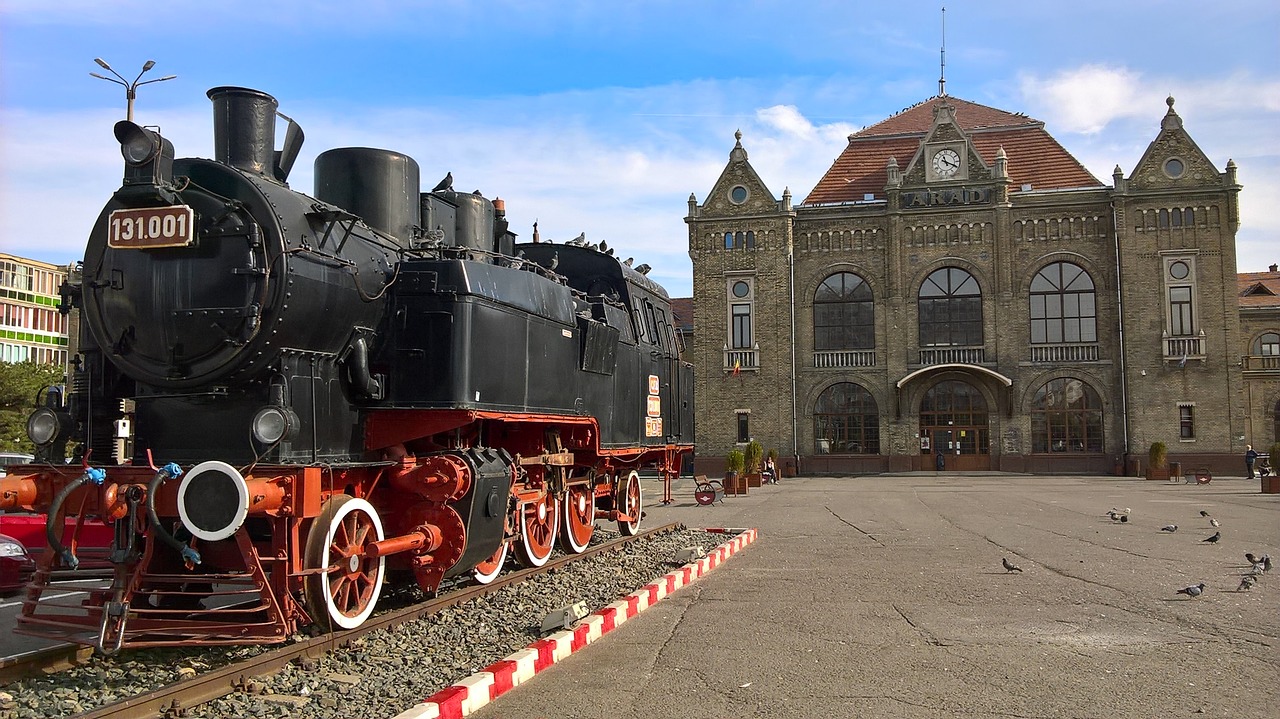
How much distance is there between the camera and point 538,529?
10016mm

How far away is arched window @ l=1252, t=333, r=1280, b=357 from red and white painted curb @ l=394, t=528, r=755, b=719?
47150 mm

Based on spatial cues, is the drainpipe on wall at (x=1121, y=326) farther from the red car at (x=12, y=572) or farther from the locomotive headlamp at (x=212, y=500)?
the locomotive headlamp at (x=212, y=500)

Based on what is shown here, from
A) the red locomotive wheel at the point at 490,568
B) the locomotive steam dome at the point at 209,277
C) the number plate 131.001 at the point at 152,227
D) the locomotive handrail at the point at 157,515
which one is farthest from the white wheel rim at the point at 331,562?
the number plate 131.001 at the point at 152,227

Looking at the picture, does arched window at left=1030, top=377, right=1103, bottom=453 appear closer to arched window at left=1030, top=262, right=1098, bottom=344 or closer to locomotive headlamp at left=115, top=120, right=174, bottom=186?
arched window at left=1030, top=262, right=1098, bottom=344

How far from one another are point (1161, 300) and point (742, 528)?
2693 centimetres

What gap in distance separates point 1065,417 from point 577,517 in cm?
3012

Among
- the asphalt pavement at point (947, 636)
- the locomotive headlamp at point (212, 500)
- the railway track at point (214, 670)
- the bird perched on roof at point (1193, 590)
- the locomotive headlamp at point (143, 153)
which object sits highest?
the locomotive headlamp at point (143, 153)

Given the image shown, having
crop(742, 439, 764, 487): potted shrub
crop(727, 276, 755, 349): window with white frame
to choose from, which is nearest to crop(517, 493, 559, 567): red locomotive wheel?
crop(742, 439, 764, 487): potted shrub

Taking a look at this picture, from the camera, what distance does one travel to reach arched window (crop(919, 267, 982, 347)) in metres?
37.3

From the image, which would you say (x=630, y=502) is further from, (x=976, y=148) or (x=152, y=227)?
(x=976, y=148)

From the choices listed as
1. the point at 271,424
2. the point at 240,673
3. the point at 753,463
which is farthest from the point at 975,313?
the point at 240,673

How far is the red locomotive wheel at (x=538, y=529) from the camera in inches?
374

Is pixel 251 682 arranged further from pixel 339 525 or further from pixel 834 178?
pixel 834 178

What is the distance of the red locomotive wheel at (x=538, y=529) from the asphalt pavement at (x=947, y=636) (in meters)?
1.55
